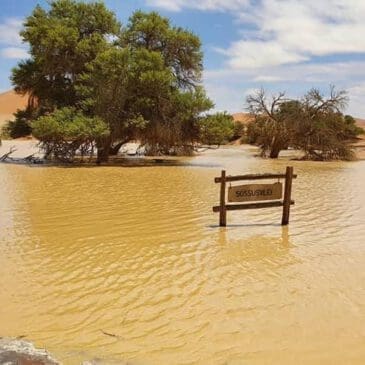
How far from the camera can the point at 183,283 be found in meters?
6.02

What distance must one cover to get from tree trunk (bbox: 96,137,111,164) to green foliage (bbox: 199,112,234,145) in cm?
535

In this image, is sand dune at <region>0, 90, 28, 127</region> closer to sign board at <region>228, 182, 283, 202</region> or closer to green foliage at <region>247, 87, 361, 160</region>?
green foliage at <region>247, 87, 361, 160</region>

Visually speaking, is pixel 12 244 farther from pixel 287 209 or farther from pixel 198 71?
pixel 198 71

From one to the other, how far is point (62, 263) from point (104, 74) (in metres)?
18.3

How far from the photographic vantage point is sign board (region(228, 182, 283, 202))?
914cm

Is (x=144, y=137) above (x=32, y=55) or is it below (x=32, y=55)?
below

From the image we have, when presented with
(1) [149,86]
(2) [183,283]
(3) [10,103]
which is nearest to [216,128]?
(1) [149,86]

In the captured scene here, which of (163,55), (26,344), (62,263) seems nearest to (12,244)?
(62,263)

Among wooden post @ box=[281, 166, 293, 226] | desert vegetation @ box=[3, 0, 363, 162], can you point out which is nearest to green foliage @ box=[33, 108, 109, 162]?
desert vegetation @ box=[3, 0, 363, 162]

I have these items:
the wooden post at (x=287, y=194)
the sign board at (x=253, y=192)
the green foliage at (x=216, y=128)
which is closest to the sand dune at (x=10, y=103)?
the green foliage at (x=216, y=128)

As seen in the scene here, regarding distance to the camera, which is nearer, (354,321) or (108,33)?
(354,321)

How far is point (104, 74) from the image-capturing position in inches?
934

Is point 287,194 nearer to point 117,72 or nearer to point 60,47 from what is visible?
point 117,72

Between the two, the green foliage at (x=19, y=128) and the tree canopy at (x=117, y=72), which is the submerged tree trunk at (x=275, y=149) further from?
the green foliage at (x=19, y=128)
